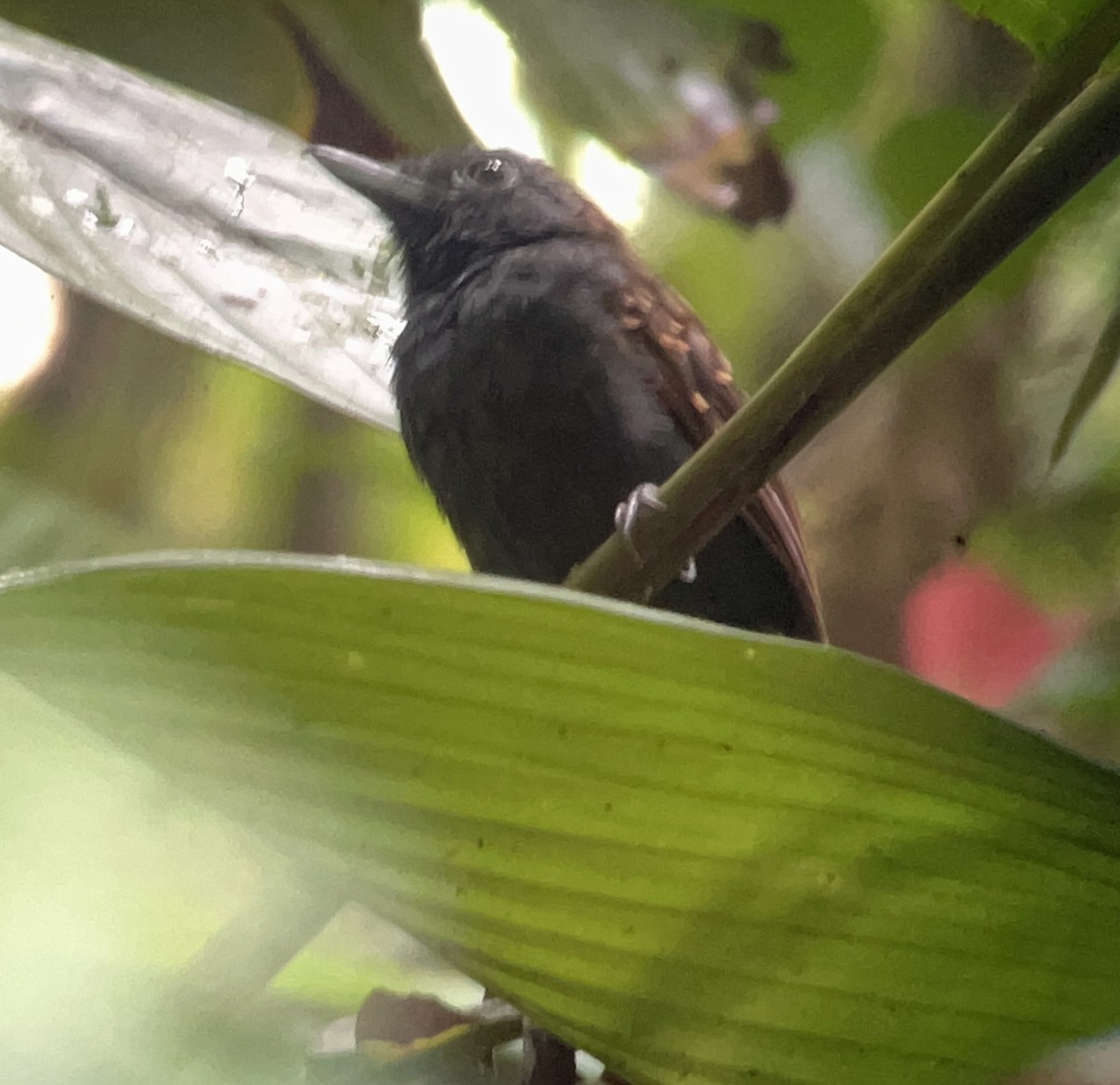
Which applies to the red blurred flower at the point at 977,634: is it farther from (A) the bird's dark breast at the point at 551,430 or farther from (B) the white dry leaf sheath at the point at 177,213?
(B) the white dry leaf sheath at the point at 177,213

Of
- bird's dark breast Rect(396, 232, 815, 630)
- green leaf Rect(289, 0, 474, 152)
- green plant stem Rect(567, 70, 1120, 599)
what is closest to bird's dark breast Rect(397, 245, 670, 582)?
bird's dark breast Rect(396, 232, 815, 630)

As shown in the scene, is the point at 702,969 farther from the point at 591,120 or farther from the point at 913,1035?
the point at 591,120

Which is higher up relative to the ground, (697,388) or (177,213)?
(697,388)

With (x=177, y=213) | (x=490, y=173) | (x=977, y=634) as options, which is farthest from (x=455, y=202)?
(x=977, y=634)

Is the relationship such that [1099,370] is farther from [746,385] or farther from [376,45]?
[376,45]

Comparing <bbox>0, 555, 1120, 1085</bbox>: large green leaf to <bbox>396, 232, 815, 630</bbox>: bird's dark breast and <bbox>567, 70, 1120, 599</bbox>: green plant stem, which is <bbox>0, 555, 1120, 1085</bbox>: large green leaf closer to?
<bbox>567, 70, 1120, 599</bbox>: green plant stem

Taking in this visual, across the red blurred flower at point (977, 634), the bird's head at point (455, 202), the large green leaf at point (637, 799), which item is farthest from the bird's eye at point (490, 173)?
the large green leaf at point (637, 799)
